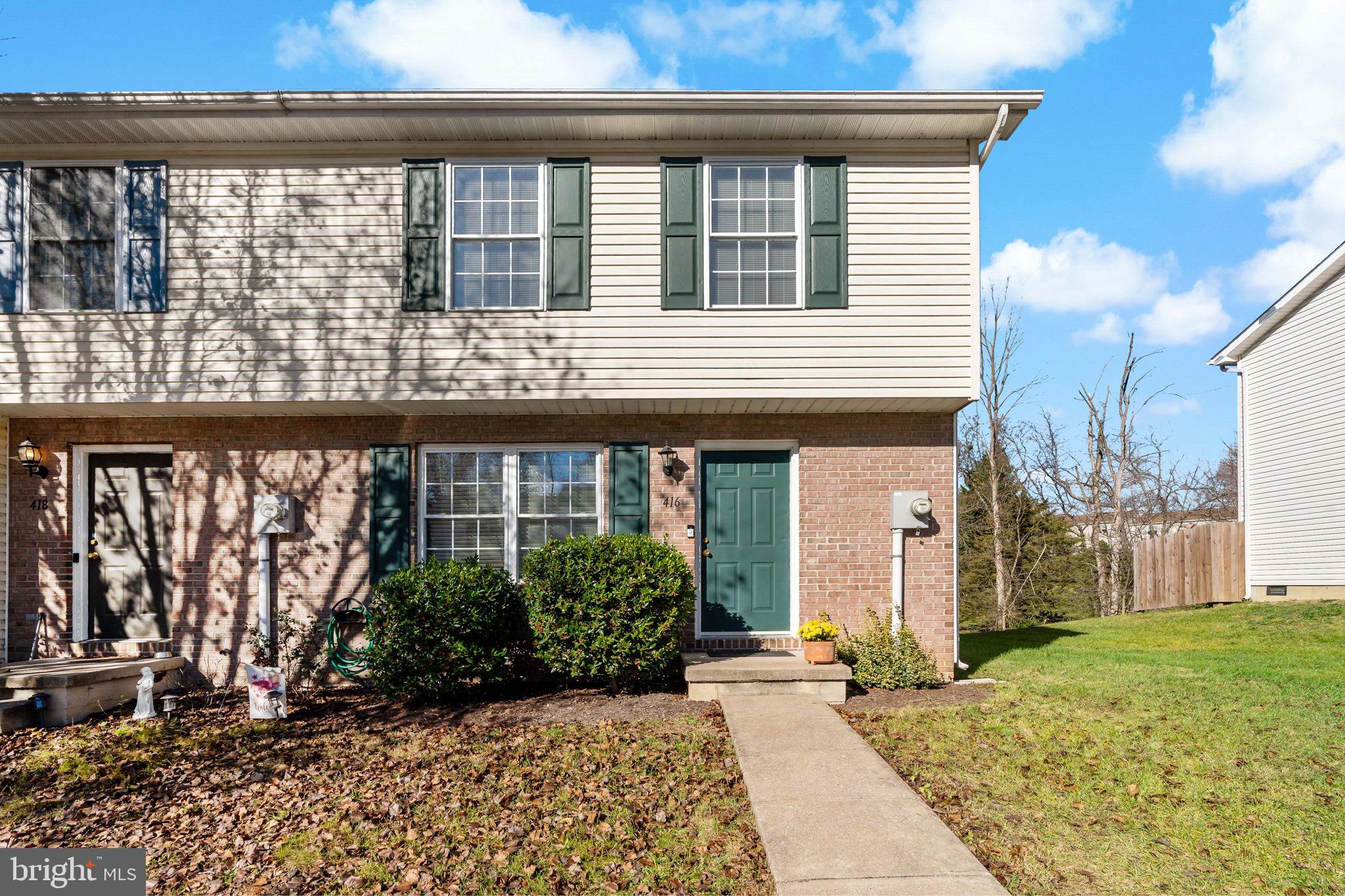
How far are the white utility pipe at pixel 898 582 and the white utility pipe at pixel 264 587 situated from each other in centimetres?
610

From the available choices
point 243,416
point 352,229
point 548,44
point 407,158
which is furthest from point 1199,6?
point 243,416

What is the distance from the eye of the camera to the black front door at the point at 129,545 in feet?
26.1

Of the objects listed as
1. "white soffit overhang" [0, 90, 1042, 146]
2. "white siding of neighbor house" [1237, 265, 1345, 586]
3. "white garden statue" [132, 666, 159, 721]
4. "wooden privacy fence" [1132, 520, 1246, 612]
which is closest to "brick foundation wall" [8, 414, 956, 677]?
"white garden statue" [132, 666, 159, 721]

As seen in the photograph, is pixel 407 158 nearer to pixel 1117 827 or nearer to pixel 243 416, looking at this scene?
pixel 243 416

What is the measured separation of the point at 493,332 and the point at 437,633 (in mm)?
2775

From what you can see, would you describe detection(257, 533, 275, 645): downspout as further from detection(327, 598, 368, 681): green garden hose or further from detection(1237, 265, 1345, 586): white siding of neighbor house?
detection(1237, 265, 1345, 586): white siding of neighbor house

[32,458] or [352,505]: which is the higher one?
[32,458]

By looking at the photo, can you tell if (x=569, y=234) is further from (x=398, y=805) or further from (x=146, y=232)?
(x=398, y=805)

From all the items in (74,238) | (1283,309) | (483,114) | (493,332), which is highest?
(483,114)

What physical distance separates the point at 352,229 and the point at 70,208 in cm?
276

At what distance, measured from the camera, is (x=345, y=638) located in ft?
24.8

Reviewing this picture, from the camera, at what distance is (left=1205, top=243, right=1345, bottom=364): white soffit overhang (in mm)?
12969

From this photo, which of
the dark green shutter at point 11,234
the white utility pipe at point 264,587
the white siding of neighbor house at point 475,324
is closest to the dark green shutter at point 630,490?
the white siding of neighbor house at point 475,324

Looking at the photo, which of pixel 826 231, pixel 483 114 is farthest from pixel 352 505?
pixel 826 231
